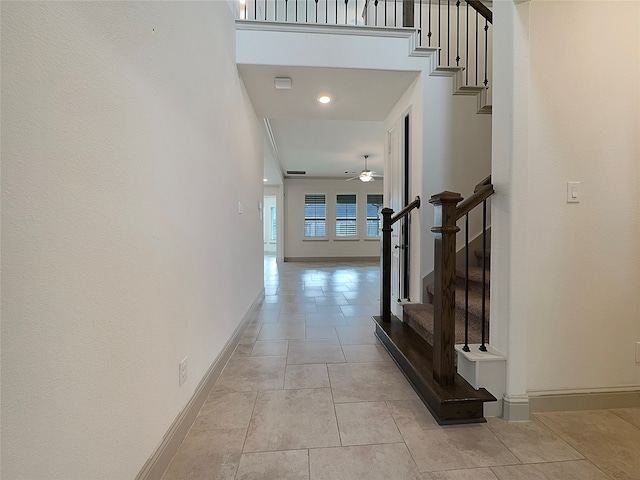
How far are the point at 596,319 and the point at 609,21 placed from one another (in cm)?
169

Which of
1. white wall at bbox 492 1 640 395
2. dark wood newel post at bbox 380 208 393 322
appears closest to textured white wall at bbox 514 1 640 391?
white wall at bbox 492 1 640 395

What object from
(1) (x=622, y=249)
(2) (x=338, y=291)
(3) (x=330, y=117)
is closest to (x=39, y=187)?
(1) (x=622, y=249)

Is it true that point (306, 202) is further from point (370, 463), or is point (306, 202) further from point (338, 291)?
point (370, 463)

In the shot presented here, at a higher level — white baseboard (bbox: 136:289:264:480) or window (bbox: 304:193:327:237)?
window (bbox: 304:193:327:237)

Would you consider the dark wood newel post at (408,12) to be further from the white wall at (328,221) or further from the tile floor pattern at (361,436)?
the white wall at (328,221)

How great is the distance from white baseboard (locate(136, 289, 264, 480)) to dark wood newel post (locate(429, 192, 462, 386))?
1.42 metres

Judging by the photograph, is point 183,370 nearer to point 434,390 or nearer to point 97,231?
point 97,231

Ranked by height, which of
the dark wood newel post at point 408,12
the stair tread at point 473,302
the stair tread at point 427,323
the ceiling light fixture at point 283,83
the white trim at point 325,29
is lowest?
the stair tread at point 427,323

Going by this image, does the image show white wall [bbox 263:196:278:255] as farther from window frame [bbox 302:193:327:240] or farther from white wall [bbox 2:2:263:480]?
white wall [bbox 2:2:263:480]

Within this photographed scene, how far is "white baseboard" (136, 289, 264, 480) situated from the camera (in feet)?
3.96

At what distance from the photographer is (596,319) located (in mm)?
1694

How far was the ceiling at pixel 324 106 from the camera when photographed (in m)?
2.81

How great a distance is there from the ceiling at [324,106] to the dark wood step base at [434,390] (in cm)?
246

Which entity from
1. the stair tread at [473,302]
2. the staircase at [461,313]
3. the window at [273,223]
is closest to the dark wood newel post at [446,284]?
the staircase at [461,313]
